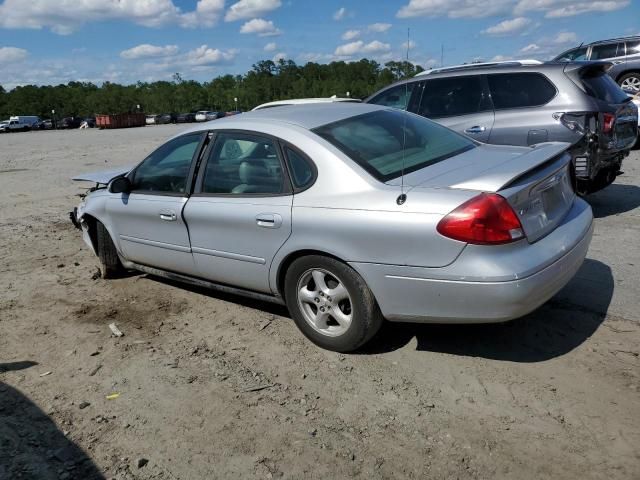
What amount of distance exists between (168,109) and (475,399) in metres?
109

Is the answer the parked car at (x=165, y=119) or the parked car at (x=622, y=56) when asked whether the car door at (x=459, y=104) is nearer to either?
the parked car at (x=622, y=56)

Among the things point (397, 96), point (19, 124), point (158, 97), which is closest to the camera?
point (397, 96)

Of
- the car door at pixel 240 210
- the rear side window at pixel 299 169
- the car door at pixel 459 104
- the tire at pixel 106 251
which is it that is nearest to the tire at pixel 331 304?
the car door at pixel 240 210

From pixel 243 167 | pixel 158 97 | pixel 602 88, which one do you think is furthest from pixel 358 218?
pixel 158 97

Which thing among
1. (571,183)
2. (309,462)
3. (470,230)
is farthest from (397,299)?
(571,183)

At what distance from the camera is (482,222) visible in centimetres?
307

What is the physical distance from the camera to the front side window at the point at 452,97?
7125mm

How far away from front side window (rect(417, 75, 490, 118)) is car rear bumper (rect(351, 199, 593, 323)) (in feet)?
13.0

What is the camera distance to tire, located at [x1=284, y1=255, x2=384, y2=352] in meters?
3.54

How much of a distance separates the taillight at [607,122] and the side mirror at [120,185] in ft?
16.5

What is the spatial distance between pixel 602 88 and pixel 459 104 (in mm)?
1623

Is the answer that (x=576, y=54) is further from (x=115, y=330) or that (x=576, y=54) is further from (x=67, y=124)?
(x=67, y=124)

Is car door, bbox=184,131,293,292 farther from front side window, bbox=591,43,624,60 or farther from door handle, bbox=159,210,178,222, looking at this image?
front side window, bbox=591,43,624,60

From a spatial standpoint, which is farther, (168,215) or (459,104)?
(459,104)
